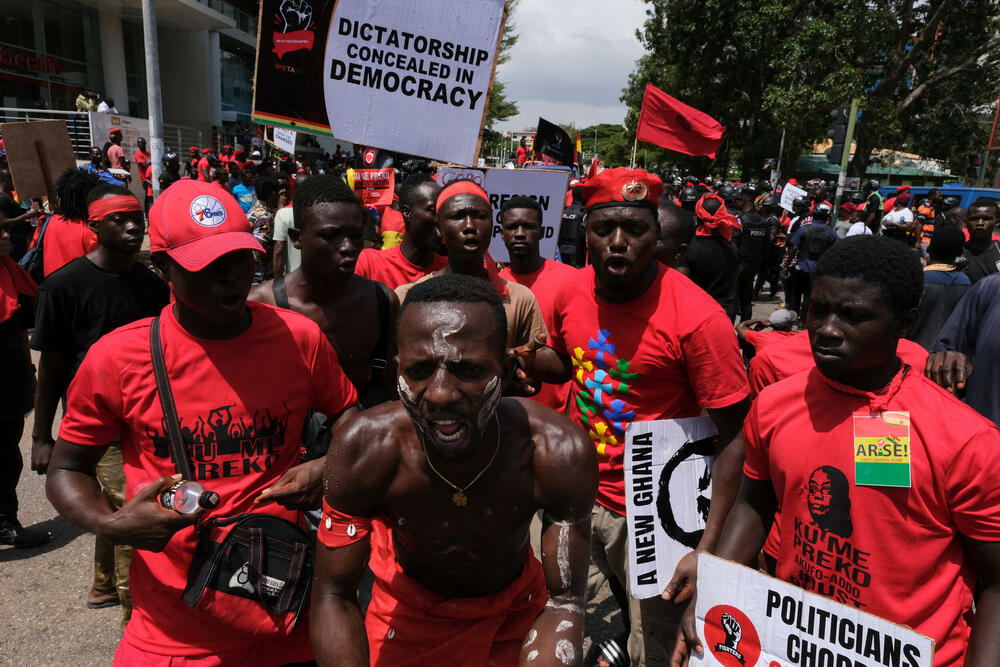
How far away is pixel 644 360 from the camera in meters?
2.79

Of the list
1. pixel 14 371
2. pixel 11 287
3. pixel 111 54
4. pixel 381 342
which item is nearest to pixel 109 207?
pixel 11 287

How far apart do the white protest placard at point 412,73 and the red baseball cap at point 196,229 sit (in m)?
2.60

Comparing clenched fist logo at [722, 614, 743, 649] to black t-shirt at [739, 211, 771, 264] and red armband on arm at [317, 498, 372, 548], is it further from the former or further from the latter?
black t-shirt at [739, 211, 771, 264]

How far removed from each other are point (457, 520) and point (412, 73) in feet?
12.0

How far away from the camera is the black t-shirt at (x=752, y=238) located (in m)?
10.4

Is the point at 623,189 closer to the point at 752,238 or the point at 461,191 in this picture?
the point at 461,191

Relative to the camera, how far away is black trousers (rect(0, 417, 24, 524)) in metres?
4.26

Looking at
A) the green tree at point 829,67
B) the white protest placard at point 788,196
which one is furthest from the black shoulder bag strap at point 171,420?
the green tree at point 829,67

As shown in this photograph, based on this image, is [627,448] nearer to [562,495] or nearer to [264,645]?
[562,495]

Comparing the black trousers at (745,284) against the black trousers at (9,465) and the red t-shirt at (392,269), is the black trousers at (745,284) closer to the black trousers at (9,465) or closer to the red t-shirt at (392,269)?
the red t-shirt at (392,269)

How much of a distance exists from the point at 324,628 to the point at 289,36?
435 cm

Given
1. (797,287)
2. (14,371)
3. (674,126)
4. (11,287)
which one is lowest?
(14,371)

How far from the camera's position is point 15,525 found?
4379mm

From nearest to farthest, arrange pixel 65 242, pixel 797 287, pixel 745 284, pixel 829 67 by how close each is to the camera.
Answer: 1. pixel 65 242
2. pixel 745 284
3. pixel 797 287
4. pixel 829 67
